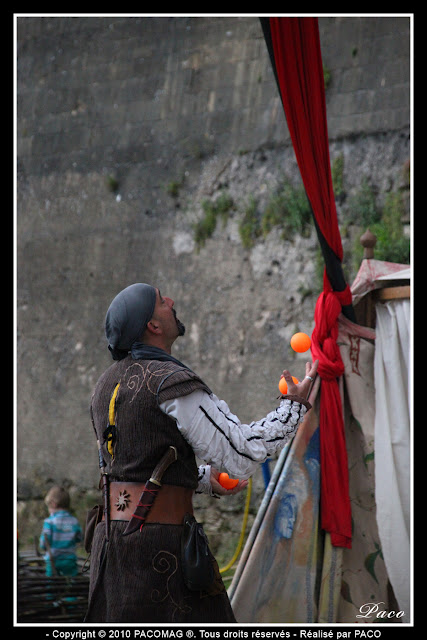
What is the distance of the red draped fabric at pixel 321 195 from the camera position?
2.56m

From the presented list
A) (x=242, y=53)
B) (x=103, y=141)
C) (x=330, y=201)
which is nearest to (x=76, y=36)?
(x=103, y=141)

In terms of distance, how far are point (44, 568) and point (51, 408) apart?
4.81 ft

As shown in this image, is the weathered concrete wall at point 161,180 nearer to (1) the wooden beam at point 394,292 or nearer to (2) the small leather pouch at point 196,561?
(1) the wooden beam at point 394,292

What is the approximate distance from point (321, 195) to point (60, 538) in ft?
10.5

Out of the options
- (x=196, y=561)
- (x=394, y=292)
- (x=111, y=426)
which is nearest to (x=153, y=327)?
(x=111, y=426)

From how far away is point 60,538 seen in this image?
4.82 m

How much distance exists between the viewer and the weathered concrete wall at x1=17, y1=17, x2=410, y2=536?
5125 mm

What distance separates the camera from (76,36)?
257 inches

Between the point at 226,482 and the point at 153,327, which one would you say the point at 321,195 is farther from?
the point at 226,482

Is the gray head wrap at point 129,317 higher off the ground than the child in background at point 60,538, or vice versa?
the gray head wrap at point 129,317

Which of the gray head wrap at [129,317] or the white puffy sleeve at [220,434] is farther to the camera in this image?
the gray head wrap at [129,317]

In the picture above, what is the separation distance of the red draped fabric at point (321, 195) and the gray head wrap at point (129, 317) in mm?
863

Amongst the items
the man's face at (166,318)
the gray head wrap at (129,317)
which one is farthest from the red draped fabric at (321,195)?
the gray head wrap at (129,317)

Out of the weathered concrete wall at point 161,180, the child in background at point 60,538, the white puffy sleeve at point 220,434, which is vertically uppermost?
the weathered concrete wall at point 161,180
